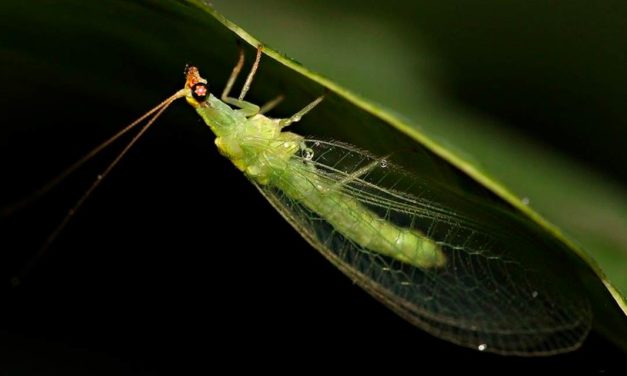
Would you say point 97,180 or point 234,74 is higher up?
point 234,74

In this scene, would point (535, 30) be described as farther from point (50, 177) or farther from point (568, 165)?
point (50, 177)

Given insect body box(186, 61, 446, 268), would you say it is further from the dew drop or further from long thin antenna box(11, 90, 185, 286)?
long thin antenna box(11, 90, 185, 286)

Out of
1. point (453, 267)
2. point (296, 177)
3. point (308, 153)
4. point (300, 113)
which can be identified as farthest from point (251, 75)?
point (453, 267)

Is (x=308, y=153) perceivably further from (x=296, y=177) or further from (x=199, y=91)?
(x=199, y=91)

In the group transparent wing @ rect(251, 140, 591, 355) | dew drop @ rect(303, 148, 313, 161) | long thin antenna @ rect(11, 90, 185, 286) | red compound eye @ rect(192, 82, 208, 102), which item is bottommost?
long thin antenna @ rect(11, 90, 185, 286)

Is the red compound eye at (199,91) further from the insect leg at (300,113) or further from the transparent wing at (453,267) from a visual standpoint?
the transparent wing at (453,267)

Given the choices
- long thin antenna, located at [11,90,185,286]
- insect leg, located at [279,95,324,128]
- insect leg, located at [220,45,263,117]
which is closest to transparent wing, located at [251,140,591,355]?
insect leg, located at [279,95,324,128]

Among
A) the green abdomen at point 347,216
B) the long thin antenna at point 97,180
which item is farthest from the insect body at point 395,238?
the long thin antenna at point 97,180
